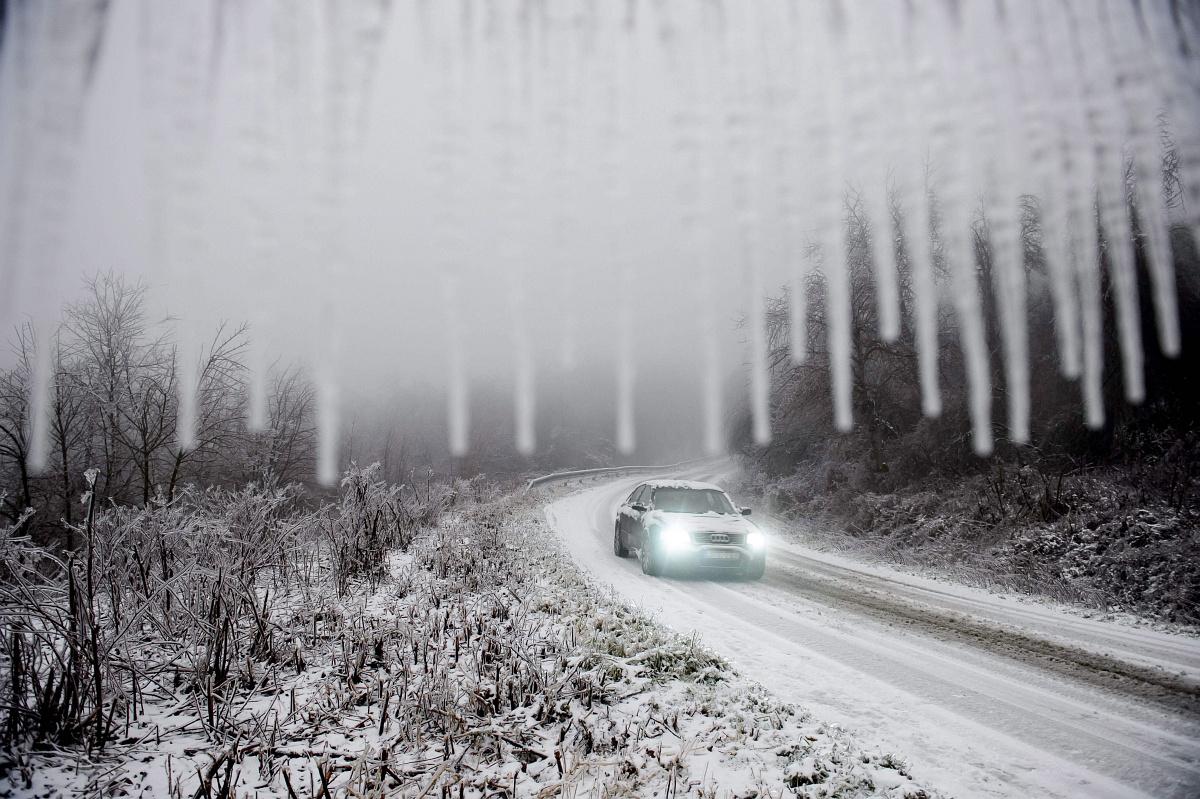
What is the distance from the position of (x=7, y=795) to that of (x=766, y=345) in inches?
776

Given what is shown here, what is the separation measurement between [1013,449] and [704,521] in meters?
9.68

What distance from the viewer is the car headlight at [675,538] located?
873cm

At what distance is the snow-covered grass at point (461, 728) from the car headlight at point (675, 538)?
318 cm

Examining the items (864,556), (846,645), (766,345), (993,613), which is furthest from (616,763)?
(766,345)

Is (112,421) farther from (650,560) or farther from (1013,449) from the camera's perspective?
(1013,449)

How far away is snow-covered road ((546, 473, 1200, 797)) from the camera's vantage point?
10.4 ft

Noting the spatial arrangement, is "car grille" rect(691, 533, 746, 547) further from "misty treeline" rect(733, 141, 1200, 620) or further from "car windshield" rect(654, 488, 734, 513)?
"misty treeline" rect(733, 141, 1200, 620)

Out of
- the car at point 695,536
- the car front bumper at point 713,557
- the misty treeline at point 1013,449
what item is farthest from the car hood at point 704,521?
the misty treeline at point 1013,449

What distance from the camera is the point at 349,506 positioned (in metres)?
8.23

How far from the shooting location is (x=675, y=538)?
8.81 m

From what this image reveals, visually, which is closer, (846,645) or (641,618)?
(846,645)

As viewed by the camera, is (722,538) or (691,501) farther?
(691,501)

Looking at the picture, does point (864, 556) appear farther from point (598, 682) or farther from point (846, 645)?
point (598, 682)

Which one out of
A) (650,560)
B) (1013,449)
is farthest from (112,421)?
(1013,449)
